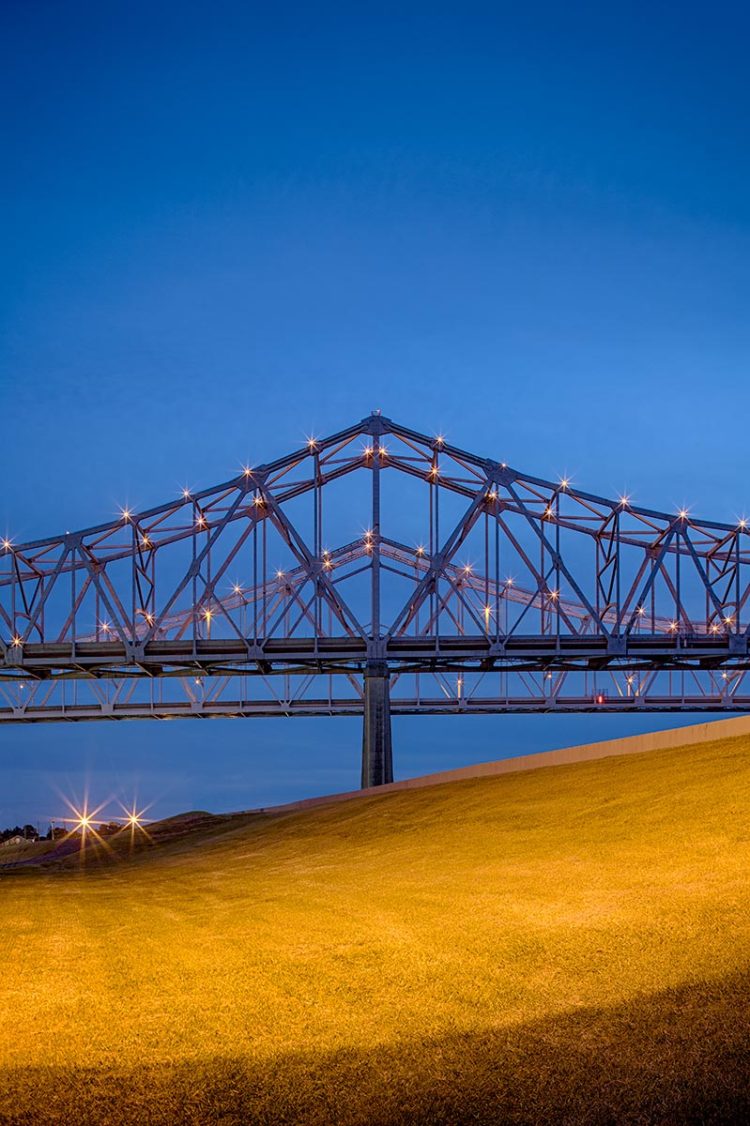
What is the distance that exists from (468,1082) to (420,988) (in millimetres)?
2685

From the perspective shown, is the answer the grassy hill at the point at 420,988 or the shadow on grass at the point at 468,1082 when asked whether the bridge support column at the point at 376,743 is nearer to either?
the grassy hill at the point at 420,988

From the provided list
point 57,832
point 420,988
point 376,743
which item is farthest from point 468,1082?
point 57,832

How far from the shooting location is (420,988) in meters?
12.8

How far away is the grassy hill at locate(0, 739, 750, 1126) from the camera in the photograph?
393 inches

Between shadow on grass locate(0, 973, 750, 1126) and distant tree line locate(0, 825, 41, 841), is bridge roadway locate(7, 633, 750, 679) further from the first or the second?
shadow on grass locate(0, 973, 750, 1126)

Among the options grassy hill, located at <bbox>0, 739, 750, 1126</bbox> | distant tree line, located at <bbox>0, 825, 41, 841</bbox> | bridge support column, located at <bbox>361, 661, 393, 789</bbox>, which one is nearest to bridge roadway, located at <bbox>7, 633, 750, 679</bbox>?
bridge support column, located at <bbox>361, 661, 393, 789</bbox>

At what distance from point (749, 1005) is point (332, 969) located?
5.39 meters

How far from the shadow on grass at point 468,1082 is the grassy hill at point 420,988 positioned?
2 cm

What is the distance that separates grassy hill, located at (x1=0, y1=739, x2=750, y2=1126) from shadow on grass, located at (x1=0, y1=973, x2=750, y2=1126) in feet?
0.08

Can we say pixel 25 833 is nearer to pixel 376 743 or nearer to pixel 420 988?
pixel 376 743

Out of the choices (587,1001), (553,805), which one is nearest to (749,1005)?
(587,1001)

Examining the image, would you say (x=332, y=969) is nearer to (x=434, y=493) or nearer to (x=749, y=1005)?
(x=749, y=1005)

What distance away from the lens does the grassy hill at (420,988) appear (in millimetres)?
9992

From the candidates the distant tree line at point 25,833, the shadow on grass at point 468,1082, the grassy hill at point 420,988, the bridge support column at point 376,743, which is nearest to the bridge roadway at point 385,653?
the bridge support column at point 376,743
